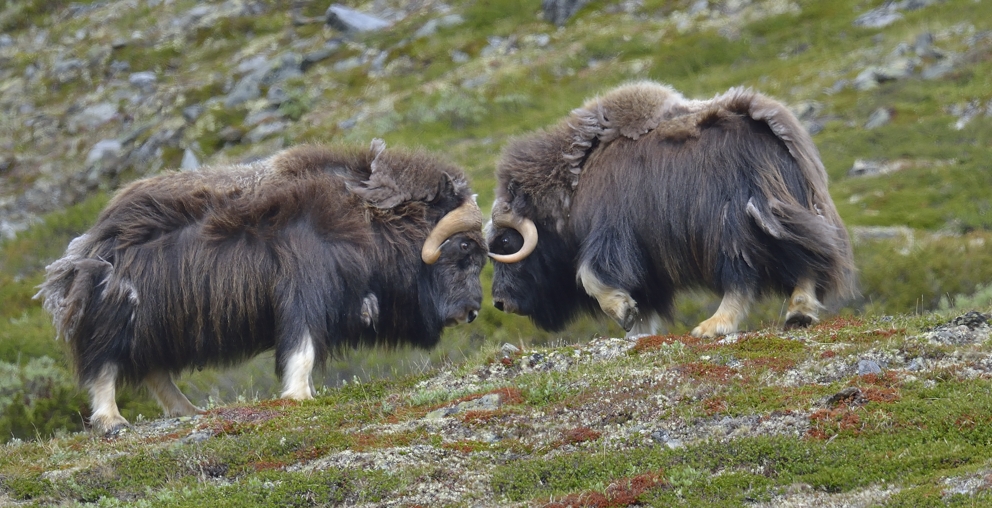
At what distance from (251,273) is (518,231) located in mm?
2052

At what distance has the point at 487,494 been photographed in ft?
14.8

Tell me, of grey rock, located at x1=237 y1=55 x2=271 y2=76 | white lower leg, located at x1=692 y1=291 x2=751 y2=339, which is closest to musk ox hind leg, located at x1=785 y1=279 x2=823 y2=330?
white lower leg, located at x1=692 y1=291 x2=751 y2=339

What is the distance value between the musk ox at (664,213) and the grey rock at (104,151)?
51.3 ft

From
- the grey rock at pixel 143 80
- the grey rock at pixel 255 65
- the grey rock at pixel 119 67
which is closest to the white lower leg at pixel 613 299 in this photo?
the grey rock at pixel 255 65

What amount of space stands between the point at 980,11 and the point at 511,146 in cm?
1311

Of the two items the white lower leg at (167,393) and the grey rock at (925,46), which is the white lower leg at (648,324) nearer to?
the white lower leg at (167,393)

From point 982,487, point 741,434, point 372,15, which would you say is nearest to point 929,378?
point 741,434

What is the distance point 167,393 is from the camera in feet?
23.5

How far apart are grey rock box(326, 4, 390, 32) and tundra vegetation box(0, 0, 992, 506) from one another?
38 centimetres

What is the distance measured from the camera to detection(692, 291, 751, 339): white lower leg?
6.56 m

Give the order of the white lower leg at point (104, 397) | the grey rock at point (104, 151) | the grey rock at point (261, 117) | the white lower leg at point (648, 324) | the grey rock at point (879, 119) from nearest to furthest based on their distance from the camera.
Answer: the white lower leg at point (104, 397) < the white lower leg at point (648, 324) < the grey rock at point (879, 119) < the grey rock at point (261, 117) < the grey rock at point (104, 151)

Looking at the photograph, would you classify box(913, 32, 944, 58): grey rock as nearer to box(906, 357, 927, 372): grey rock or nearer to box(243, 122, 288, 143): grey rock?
box(243, 122, 288, 143): grey rock

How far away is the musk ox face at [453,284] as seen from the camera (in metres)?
7.39

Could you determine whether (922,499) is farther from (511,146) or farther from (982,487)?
(511,146)
